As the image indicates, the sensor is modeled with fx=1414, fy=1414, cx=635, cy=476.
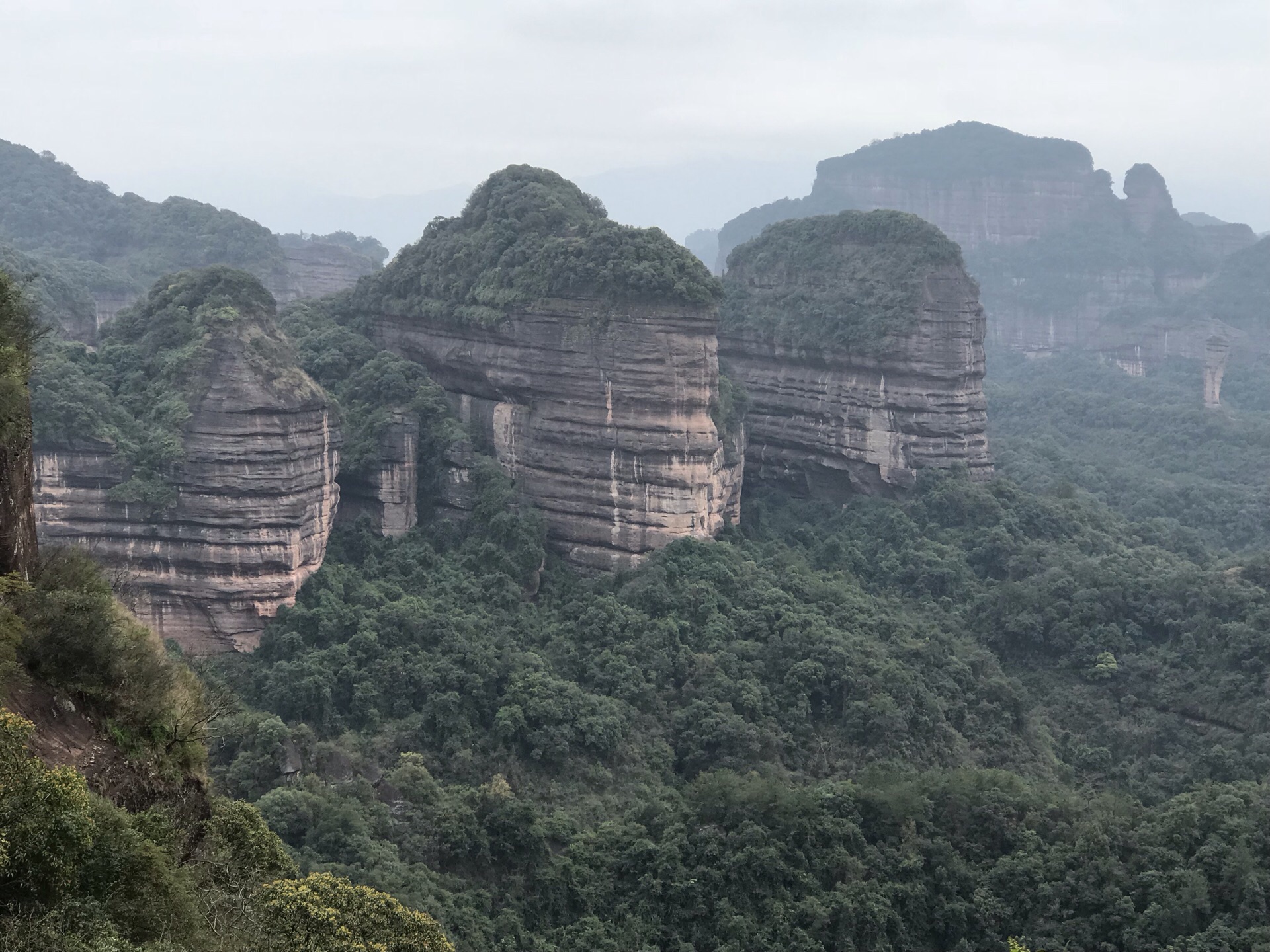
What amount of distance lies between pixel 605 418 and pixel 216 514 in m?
10.6

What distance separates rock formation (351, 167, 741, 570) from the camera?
37656 millimetres

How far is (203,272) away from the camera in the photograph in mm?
36188

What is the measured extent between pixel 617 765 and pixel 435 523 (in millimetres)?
10384

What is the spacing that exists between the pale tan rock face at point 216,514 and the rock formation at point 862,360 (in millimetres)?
20128

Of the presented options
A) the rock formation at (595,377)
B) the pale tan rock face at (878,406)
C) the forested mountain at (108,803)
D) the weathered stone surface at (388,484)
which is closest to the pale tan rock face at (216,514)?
the weathered stone surface at (388,484)

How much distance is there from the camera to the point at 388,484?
1511 inches

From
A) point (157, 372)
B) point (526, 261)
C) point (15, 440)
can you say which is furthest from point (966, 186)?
point (15, 440)

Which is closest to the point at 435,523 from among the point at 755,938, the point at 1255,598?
the point at 755,938

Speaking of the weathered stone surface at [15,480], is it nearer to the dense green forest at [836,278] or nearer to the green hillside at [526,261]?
the green hillside at [526,261]

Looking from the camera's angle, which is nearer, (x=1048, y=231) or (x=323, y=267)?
(x=323, y=267)

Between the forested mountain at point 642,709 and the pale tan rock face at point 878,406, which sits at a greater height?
the pale tan rock face at point 878,406

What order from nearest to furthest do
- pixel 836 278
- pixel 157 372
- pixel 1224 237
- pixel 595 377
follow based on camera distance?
pixel 157 372, pixel 595 377, pixel 836 278, pixel 1224 237

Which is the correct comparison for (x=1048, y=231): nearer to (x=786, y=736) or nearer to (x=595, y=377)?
(x=595, y=377)

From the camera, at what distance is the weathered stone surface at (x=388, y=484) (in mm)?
38188
